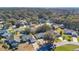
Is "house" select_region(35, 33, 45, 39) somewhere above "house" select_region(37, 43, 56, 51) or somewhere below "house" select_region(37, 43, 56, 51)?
above

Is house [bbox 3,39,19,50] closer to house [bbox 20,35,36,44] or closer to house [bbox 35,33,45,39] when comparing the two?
house [bbox 20,35,36,44]

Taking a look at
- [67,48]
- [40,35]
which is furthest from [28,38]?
[67,48]

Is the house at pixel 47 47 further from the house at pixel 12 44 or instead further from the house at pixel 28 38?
the house at pixel 12 44

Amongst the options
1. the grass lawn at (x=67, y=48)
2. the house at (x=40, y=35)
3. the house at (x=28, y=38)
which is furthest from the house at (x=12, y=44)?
the grass lawn at (x=67, y=48)

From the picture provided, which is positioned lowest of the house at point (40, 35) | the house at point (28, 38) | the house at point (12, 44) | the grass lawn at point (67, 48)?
the grass lawn at point (67, 48)

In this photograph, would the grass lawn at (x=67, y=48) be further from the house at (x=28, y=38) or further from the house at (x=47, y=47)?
the house at (x=28, y=38)

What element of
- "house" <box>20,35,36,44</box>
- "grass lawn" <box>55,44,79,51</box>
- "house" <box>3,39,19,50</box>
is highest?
"house" <box>20,35,36,44</box>

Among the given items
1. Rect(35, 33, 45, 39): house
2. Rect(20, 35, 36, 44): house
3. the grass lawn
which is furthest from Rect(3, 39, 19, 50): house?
the grass lawn

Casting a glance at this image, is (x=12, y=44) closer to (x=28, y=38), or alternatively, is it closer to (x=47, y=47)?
(x=28, y=38)

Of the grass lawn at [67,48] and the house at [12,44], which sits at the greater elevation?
the house at [12,44]

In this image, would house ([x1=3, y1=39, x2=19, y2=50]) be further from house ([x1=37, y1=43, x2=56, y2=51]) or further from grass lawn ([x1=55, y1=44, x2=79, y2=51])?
grass lawn ([x1=55, y1=44, x2=79, y2=51])
